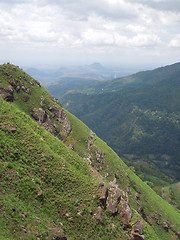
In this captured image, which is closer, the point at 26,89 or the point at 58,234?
the point at 58,234

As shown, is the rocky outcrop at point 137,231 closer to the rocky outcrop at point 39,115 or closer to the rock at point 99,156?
the rock at point 99,156

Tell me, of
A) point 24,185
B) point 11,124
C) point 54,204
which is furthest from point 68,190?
point 11,124

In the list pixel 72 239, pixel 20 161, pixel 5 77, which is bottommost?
pixel 72 239

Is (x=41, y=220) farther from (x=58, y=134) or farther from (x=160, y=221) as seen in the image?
(x=160, y=221)

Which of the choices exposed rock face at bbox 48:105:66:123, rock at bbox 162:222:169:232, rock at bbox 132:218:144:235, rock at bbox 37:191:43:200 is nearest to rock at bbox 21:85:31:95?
exposed rock face at bbox 48:105:66:123

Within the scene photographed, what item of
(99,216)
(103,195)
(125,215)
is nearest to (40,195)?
(99,216)

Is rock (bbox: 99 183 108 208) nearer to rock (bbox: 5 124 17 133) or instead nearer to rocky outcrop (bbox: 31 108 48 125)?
rock (bbox: 5 124 17 133)

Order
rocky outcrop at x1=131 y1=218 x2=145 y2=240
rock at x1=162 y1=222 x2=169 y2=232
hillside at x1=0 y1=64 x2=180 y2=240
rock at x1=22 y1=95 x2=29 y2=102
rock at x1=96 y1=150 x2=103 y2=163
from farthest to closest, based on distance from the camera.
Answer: rock at x1=96 y1=150 x2=103 y2=163, rock at x1=22 y1=95 x2=29 y2=102, rock at x1=162 y1=222 x2=169 y2=232, rocky outcrop at x1=131 y1=218 x2=145 y2=240, hillside at x1=0 y1=64 x2=180 y2=240

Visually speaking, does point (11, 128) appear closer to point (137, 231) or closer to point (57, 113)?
point (57, 113)

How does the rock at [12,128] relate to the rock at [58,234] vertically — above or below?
above

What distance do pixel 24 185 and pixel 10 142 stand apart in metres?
13.5

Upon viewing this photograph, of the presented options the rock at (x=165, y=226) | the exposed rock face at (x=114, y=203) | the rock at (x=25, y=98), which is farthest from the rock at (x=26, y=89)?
the rock at (x=165, y=226)

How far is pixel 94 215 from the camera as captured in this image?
131 feet

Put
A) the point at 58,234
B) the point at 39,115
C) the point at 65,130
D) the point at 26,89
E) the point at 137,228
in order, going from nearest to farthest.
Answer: the point at 58,234
the point at 137,228
the point at 39,115
the point at 26,89
the point at 65,130
